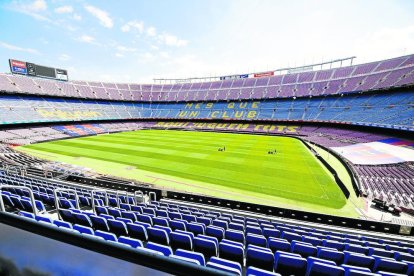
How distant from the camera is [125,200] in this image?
36.1 ft

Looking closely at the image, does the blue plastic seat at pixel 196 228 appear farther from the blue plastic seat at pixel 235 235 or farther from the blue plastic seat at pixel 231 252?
the blue plastic seat at pixel 231 252

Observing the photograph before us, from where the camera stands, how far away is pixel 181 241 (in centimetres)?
559

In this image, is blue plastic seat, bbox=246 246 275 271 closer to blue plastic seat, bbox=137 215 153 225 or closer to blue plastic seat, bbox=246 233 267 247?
blue plastic seat, bbox=246 233 267 247

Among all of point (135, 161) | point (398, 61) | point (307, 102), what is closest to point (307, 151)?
point (135, 161)

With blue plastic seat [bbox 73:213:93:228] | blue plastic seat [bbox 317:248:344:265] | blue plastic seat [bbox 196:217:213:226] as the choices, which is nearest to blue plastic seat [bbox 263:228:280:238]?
blue plastic seat [bbox 317:248:344:265]

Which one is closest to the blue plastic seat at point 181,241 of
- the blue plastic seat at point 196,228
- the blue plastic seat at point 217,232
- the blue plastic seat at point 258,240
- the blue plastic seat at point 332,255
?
the blue plastic seat at point 196,228

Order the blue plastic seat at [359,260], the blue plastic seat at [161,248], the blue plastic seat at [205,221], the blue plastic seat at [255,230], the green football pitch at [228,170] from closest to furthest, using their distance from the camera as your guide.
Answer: the blue plastic seat at [161,248] → the blue plastic seat at [359,260] → the blue plastic seat at [255,230] → the blue plastic seat at [205,221] → the green football pitch at [228,170]

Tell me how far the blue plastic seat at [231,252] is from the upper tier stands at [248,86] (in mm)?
54326

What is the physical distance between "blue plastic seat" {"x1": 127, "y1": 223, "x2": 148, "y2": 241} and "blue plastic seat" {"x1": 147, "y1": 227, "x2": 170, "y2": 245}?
0.43 feet

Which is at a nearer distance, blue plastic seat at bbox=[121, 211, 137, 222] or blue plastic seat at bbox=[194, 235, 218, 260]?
blue plastic seat at bbox=[194, 235, 218, 260]

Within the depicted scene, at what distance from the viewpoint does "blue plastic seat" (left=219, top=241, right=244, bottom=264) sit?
17.1 feet

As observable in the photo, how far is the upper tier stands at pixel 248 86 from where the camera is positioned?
50.5m

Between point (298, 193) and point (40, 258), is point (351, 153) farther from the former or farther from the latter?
point (40, 258)

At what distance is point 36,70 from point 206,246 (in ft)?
258
